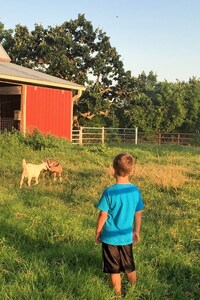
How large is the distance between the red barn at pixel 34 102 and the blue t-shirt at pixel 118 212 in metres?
13.9

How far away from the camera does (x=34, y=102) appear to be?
19.4 m

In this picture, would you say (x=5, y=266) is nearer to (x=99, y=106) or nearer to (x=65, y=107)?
(x=65, y=107)

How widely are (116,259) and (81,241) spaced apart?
1422 millimetres

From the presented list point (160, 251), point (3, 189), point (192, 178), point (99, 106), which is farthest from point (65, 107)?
point (160, 251)

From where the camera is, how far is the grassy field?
3703 mm

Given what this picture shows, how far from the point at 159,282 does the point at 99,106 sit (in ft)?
88.8

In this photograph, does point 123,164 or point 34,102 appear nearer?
point 123,164

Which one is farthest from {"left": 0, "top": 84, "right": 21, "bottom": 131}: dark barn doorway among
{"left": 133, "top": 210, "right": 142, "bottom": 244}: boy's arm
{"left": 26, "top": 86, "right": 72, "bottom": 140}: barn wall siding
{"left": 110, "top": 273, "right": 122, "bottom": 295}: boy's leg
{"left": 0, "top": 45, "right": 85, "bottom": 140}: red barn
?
{"left": 110, "top": 273, "right": 122, "bottom": 295}: boy's leg

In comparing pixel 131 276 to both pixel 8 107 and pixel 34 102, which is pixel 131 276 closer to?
pixel 34 102

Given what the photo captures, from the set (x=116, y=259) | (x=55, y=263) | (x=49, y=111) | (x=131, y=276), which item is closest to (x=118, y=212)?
(x=116, y=259)

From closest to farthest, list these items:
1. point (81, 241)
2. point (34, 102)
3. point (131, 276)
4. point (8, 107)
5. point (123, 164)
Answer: point (123, 164), point (131, 276), point (81, 241), point (34, 102), point (8, 107)

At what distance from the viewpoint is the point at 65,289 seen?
3.61 meters

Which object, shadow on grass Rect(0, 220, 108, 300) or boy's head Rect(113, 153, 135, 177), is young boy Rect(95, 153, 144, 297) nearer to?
boy's head Rect(113, 153, 135, 177)

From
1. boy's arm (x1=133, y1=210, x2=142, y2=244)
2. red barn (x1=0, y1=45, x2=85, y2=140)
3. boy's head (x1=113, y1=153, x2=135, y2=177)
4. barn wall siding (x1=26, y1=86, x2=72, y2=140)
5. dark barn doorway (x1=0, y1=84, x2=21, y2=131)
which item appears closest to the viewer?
boy's head (x1=113, y1=153, x2=135, y2=177)
